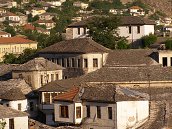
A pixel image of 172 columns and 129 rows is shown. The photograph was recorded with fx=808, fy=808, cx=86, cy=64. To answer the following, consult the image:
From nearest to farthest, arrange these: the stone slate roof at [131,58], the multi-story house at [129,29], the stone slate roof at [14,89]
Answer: the stone slate roof at [14,89] → the stone slate roof at [131,58] → the multi-story house at [129,29]

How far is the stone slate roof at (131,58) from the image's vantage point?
6875 centimetres

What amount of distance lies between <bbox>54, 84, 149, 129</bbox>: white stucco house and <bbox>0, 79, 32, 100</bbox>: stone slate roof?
886cm

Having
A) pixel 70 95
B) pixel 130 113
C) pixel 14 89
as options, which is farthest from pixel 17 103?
pixel 130 113

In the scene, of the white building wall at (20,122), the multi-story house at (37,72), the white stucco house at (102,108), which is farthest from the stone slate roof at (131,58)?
the white building wall at (20,122)

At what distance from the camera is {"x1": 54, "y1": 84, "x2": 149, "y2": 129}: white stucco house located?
161 ft

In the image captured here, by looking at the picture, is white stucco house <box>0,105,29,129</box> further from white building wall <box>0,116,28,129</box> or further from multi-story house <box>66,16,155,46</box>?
→ multi-story house <box>66,16,155,46</box>

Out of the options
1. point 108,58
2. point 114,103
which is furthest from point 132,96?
point 108,58

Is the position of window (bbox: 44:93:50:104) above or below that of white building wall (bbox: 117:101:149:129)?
below

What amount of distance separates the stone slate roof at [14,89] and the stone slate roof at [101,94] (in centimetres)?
908

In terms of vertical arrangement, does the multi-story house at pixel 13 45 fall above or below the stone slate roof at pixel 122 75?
below

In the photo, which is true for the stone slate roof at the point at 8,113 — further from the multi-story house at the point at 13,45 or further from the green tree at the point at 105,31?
the multi-story house at the point at 13,45

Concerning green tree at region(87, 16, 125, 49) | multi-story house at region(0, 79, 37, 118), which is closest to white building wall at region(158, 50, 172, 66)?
multi-story house at region(0, 79, 37, 118)

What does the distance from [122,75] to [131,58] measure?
22.3ft

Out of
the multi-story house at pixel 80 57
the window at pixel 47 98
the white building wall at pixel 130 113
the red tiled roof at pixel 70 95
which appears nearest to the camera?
the white building wall at pixel 130 113
